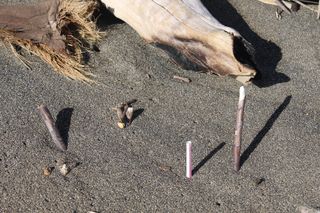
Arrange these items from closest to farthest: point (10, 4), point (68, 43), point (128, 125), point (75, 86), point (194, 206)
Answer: point (194, 206) < point (128, 125) < point (75, 86) < point (68, 43) < point (10, 4)

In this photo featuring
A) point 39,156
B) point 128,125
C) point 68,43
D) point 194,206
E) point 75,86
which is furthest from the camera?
point 68,43

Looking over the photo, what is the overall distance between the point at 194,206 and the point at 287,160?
66 centimetres

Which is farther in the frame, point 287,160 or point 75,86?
point 75,86

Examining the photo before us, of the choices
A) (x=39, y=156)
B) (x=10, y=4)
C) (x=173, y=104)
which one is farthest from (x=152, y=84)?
(x=10, y=4)

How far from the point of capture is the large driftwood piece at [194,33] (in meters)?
3.57

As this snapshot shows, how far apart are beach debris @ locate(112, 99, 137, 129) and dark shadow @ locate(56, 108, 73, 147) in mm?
287

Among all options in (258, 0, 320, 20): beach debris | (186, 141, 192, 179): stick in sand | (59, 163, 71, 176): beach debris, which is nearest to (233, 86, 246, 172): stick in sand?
(186, 141, 192, 179): stick in sand

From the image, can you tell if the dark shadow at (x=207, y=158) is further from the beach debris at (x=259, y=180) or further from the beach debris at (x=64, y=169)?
the beach debris at (x=64, y=169)

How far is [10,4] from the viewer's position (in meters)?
4.26

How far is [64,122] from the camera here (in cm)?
341

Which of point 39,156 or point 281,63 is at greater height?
point 281,63

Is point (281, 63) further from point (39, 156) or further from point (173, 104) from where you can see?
point (39, 156)

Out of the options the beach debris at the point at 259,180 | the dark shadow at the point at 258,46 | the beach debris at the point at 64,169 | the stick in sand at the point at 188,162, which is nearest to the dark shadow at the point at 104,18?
the dark shadow at the point at 258,46

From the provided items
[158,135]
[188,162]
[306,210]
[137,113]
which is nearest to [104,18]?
[137,113]
